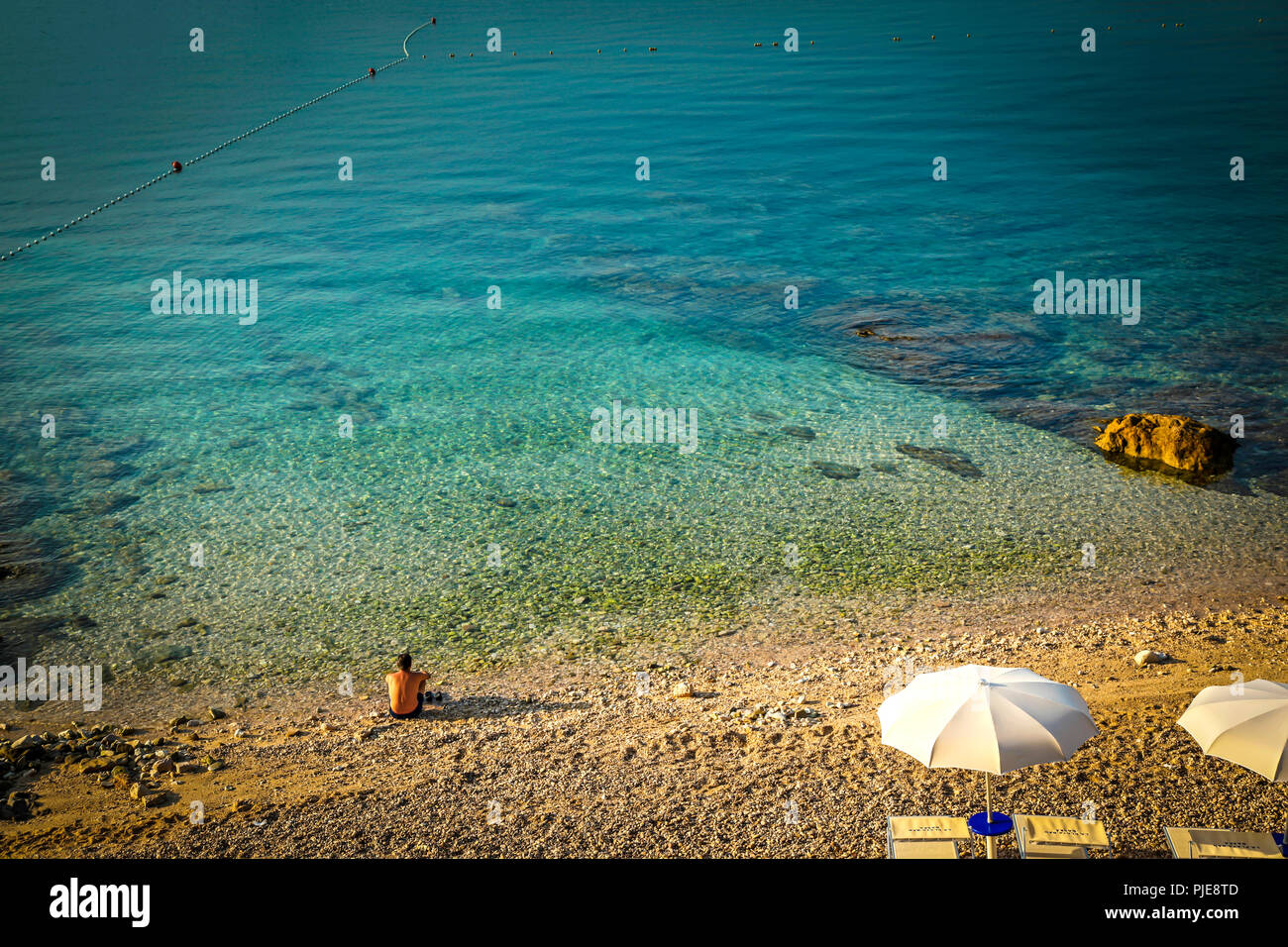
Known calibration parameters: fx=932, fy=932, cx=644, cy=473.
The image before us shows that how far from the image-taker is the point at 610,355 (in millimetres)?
24875

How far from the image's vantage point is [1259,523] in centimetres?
1541

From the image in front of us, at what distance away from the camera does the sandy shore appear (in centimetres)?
823

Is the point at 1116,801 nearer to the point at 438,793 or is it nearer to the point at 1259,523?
the point at 438,793

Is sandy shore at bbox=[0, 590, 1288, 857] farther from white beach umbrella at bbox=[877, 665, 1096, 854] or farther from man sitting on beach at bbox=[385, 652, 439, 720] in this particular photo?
white beach umbrella at bbox=[877, 665, 1096, 854]

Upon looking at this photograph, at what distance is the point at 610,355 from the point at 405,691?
15.3 m

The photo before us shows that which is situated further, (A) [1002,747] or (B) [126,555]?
(B) [126,555]

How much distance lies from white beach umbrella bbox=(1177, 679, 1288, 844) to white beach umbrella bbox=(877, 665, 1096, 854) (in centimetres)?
86

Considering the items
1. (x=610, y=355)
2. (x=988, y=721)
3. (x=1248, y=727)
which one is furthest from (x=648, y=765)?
(x=610, y=355)

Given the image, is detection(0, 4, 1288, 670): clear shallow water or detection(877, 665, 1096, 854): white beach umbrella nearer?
detection(877, 665, 1096, 854): white beach umbrella

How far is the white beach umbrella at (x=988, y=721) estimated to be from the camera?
762 cm

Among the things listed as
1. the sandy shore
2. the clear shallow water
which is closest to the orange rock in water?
the clear shallow water

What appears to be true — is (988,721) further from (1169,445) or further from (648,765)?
(1169,445)

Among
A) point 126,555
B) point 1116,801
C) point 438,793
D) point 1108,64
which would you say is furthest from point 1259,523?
point 1108,64
